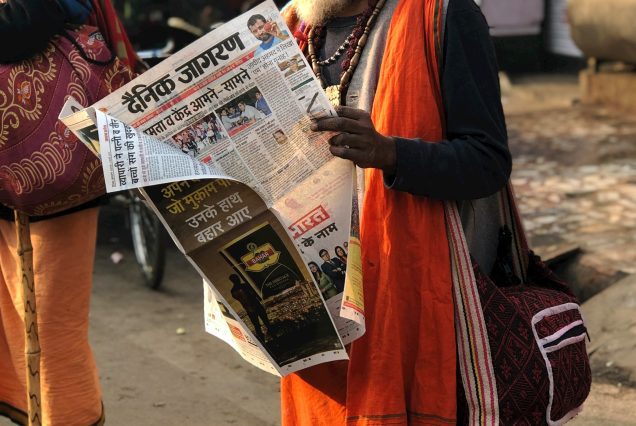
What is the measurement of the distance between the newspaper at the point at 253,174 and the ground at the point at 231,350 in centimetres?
223

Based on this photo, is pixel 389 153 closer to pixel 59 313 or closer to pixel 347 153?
pixel 347 153

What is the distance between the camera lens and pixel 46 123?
2.72m

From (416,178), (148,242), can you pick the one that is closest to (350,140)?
(416,178)

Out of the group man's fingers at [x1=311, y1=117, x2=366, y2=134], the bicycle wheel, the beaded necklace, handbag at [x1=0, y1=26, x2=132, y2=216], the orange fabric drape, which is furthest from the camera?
the bicycle wheel

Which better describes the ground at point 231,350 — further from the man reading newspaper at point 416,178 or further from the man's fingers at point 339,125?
the man's fingers at point 339,125

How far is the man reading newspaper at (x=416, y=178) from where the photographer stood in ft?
6.49

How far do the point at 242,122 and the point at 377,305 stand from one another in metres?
0.45

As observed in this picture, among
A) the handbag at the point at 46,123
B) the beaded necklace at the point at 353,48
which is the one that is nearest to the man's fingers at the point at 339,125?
the beaded necklace at the point at 353,48

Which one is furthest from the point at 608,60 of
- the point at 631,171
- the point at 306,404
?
the point at 306,404

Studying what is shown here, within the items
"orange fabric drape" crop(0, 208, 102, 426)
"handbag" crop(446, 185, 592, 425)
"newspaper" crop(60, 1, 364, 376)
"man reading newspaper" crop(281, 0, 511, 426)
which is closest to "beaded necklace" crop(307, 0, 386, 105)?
"man reading newspaper" crop(281, 0, 511, 426)

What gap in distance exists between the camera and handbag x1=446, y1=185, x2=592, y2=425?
6.70 feet

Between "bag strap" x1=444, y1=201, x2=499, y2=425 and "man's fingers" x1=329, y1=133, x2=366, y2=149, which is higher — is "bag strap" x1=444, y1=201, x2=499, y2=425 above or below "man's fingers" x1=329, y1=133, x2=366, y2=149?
below

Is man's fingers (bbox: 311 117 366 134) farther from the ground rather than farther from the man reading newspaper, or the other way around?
the ground

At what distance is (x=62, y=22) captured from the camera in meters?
2.80
